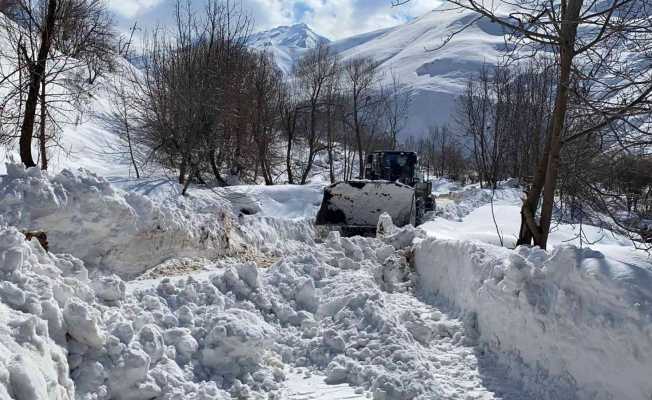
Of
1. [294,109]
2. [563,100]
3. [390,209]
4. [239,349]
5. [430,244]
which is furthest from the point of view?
[294,109]

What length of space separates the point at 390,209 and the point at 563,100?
7090 mm

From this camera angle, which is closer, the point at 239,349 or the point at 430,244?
the point at 239,349

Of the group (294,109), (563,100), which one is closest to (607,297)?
(563,100)

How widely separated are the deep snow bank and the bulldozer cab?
38.6 feet

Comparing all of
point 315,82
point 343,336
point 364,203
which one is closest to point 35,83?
point 343,336

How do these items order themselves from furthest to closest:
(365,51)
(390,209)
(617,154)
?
(365,51) < (390,209) < (617,154)

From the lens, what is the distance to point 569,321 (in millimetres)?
4180

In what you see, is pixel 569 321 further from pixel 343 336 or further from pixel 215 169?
pixel 215 169

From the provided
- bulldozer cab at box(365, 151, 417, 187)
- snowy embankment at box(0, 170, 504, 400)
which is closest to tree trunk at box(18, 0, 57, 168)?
snowy embankment at box(0, 170, 504, 400)

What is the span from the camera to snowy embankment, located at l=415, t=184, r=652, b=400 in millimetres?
3670

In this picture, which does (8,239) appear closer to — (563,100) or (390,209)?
(563,100)

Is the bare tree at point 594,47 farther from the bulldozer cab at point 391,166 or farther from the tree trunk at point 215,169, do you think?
the tree trunk at point 215,169

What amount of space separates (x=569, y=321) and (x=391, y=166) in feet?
45.1

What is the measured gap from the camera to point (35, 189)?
21.8ft
